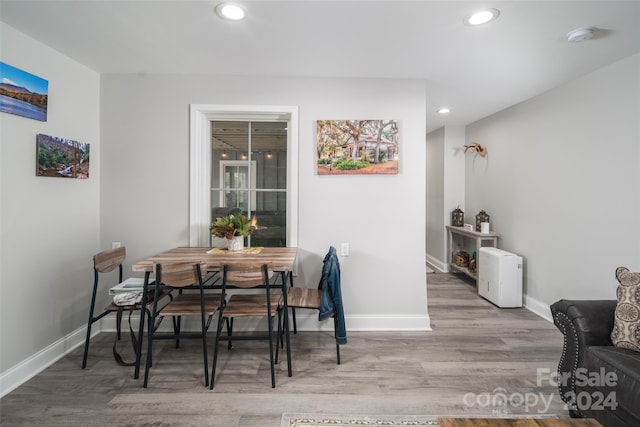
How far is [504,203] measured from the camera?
3887 millimetres

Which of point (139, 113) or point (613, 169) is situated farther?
point (139, 113)

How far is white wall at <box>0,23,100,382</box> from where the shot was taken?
2.02 m

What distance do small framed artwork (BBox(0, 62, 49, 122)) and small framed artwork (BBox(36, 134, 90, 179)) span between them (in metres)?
0.18

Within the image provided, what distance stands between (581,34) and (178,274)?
127 inches

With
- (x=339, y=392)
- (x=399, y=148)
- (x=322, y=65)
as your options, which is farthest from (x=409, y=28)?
(x=339, y=392)

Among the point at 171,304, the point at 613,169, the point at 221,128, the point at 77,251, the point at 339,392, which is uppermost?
the point at 221,128

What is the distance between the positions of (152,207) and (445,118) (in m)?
4.01

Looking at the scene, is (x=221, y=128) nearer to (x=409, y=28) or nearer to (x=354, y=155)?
(x=354, y=155)

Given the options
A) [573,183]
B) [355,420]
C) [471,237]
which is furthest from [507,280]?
[355,420]

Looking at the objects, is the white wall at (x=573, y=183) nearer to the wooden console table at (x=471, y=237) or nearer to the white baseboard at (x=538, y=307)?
the white baseboard at (x=538, y=307)

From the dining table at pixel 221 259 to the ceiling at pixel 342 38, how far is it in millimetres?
1650

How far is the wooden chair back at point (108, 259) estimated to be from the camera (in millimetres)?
2242

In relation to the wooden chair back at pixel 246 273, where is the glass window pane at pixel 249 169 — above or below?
above

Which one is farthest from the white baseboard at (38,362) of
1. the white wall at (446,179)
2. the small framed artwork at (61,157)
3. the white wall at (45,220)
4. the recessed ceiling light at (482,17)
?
the white wall at (446,179)
